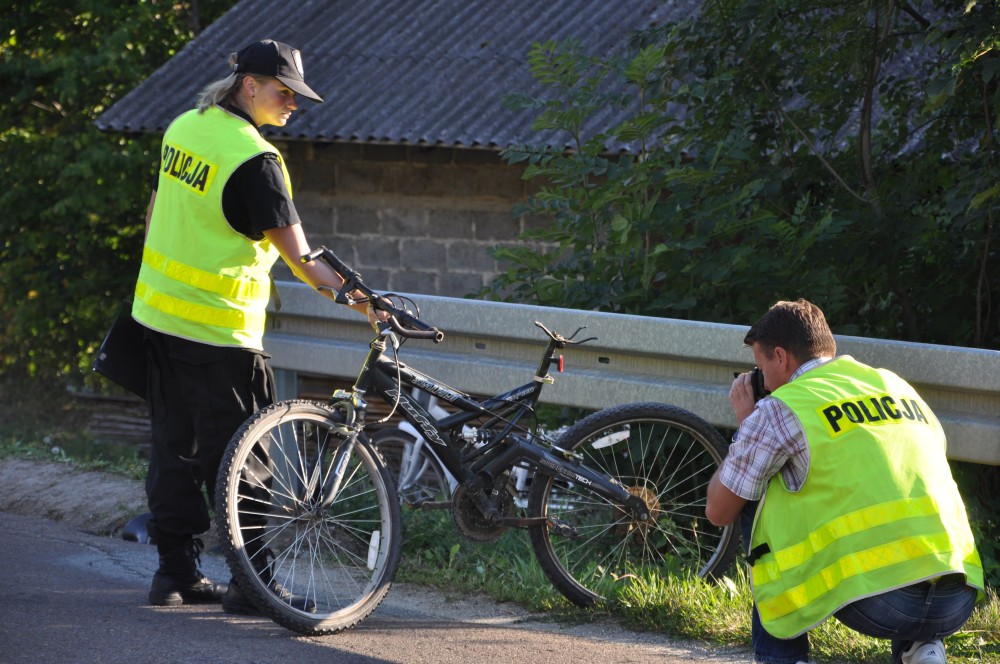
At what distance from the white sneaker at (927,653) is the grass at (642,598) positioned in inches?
24.1

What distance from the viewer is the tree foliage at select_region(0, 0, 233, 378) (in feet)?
39.5

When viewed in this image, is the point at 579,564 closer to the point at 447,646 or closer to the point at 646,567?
the point at 646,567

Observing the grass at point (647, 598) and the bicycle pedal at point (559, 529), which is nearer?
the grass at point (647, 598)

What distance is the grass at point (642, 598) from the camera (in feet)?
13.5

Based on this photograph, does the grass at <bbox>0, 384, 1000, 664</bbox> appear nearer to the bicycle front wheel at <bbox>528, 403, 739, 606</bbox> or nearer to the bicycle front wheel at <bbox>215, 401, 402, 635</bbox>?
the bicycle front wheel at <bbox>528, 403, 739, 606</bbox>

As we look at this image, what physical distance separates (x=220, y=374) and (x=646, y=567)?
5.59ft

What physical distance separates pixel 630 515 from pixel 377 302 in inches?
49.7

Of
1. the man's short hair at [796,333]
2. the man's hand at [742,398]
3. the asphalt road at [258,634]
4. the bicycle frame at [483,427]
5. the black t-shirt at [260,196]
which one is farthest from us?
the bicycle frame at [483,427]

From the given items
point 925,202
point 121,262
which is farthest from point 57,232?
point 925,202

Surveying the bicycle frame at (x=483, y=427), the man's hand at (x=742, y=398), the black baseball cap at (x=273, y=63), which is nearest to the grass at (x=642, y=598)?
the bicycle frame at (x=483, y=427)

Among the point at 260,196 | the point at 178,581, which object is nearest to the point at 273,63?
the point at 260,196

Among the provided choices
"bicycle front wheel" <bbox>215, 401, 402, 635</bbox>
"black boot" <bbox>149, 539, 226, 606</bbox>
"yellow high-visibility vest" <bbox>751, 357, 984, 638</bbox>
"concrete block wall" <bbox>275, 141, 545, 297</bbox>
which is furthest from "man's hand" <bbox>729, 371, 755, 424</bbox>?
"concrete block wall" <bbox>275, 141, 545, 297</bbox>

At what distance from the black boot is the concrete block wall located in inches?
236

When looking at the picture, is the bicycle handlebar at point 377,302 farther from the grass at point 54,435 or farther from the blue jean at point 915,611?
the grass at point 54,435
